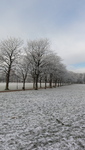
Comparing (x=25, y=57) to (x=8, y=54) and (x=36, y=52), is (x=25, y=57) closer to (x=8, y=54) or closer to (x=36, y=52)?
(x=36, y=52)

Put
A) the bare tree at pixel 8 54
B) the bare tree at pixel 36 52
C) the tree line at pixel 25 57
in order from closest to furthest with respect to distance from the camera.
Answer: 1. the bare tree at pixel 8 54
2. the tree line at pixel 25 57
3. the bare tree at pixel 36 52

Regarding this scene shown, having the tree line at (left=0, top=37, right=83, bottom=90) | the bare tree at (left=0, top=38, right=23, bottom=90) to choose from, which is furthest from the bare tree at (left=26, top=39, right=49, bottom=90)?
the bare tree at (left=0, top=38, right=23, bottom=90)

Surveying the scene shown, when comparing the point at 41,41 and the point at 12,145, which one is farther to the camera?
the point at 41,41

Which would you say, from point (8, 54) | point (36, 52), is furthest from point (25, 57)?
point (8, 54)

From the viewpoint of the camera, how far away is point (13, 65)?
2283 cm

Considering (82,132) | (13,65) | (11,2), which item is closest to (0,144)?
(82,132)

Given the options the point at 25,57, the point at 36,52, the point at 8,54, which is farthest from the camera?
the point at 25,57

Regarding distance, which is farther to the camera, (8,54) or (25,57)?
(25,57)

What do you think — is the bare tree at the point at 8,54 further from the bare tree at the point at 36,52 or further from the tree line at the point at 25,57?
the bare tree at the point at 36,52

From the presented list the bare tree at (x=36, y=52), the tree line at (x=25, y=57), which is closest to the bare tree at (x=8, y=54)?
the tree line at (x=25, y=57)

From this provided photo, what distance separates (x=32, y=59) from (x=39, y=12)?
11.8 metres

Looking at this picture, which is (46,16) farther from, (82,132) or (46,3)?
(82,132)

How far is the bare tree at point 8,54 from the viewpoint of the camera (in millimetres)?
21922

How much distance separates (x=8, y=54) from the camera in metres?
22.5
